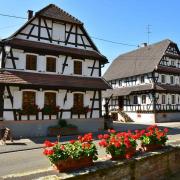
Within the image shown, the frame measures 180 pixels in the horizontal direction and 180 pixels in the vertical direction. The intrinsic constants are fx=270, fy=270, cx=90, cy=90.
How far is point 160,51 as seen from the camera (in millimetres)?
35969

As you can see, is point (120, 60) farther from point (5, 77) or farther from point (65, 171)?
point (65, 171)

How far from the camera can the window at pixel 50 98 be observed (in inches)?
809

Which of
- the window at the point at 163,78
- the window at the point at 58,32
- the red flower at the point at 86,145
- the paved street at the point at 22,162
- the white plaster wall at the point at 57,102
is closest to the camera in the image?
the red flower at the point at 86,145

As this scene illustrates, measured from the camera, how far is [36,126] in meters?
19.9

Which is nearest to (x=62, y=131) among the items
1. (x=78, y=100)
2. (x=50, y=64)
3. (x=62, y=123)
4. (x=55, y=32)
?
(x=62, y=123)

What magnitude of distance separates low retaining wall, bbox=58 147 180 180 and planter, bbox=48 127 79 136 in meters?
12.1

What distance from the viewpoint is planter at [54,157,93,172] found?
5.92m

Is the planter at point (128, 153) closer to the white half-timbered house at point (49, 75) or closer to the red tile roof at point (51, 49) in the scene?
the white half-timbered house at point (49, 75)

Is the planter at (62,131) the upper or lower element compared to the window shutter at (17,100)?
lower

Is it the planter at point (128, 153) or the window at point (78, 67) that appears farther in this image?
the window at point (78, 67)

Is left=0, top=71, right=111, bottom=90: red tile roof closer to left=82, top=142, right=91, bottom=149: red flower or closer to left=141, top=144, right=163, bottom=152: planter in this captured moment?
left=141, top=144, right=163, bottom=152: planter

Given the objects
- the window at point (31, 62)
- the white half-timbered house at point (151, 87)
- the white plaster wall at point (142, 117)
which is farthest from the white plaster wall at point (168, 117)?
the window at point (31, 62)

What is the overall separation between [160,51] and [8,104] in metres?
23.6

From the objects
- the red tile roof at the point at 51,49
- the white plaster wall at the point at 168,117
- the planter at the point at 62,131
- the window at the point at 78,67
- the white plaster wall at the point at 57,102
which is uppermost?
the red tile roof at the point at 51,49
